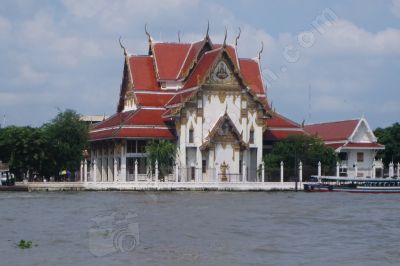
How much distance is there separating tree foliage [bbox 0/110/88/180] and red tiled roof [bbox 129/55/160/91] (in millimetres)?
4989

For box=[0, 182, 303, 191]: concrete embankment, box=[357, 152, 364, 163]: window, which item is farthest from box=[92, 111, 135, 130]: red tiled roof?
box=[357, 152, 364, 163]: window

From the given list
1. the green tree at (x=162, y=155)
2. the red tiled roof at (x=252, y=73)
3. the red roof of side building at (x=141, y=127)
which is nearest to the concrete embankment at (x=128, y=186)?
the green tree at (x=162, y=155)

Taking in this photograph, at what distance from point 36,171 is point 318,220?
30.3 meters

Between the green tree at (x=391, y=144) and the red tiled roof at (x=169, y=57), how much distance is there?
62.9ft

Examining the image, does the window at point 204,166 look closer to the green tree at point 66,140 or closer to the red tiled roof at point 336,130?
the green tree at point 66,140

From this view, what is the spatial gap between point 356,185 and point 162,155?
39.6 ft

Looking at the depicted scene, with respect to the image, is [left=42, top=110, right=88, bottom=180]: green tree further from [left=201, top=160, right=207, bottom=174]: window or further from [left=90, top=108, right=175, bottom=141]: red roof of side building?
[left=201, top=160, right=207, bottom=174]: window

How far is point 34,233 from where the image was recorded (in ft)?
86.7

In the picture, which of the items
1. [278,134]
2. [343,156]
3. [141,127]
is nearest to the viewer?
[141,127]

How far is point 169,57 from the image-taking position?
65250 mm

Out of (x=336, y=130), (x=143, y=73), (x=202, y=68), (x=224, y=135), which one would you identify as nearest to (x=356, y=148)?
(x=336, y=130)

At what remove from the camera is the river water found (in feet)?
70.2

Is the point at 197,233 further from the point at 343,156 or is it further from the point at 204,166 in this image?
the point at 343,156

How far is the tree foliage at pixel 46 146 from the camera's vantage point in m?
55.8
